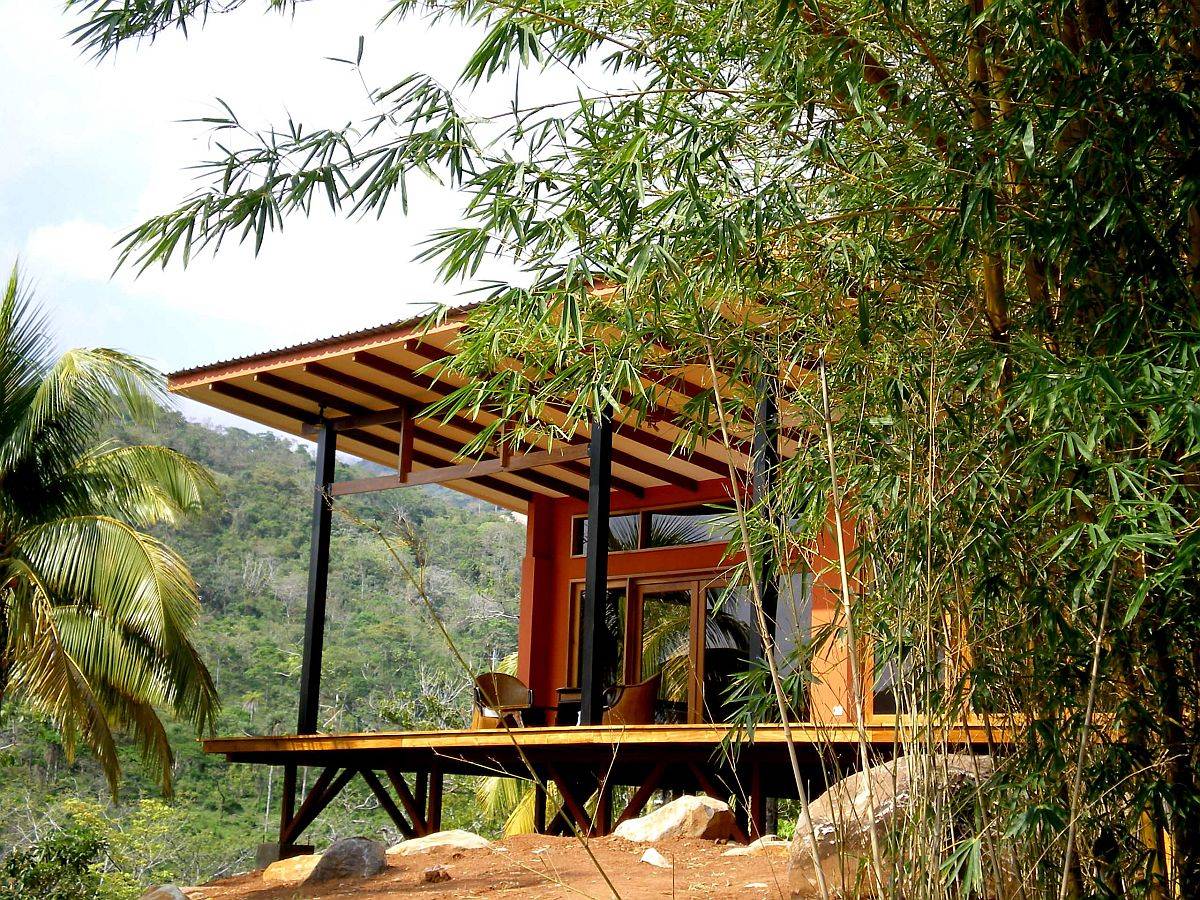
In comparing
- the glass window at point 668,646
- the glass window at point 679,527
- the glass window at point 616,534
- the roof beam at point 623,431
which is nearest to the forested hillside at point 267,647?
the glass window at point 616,534

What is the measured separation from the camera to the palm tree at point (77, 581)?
9742 millimetres

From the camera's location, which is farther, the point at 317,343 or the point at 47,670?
the point at 47,670

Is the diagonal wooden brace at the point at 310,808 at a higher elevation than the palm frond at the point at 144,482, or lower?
lower

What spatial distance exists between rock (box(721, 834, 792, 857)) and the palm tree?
5.97 meters

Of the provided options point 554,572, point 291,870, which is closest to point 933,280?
point 291,870

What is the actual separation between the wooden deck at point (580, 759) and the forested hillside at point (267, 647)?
662 cm

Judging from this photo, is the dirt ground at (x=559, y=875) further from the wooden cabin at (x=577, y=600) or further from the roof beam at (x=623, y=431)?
the roof beam at (x=623, y=431)

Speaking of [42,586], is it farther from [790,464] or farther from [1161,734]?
[1161,734]

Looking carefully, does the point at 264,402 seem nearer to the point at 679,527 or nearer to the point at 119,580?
the point at 119,580

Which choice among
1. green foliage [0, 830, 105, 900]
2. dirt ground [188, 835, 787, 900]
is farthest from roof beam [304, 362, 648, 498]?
green foliage [0, 830, 105, 900]

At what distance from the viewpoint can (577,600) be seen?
12570 mm

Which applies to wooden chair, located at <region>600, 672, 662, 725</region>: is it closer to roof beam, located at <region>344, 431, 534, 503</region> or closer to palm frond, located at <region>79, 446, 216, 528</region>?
roof beam, located at <region>344, 431, 534, 503</region>

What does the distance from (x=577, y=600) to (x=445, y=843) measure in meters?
5.32

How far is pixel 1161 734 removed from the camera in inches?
124
